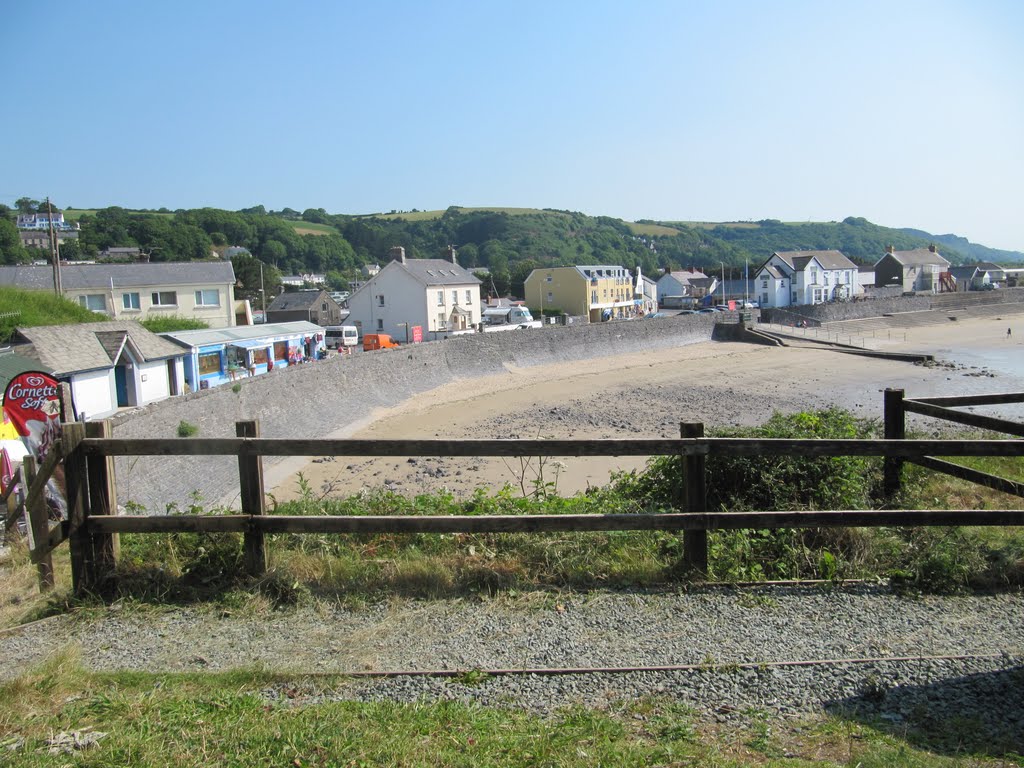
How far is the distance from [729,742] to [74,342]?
29.7 metres

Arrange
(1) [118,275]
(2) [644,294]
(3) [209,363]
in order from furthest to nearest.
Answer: (2) [644,294], (1) [118,275], (3) [209,363]

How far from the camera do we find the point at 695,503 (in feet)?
17.7

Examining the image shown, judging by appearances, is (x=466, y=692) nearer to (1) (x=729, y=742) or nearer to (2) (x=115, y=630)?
(1) (x=729, y=742)

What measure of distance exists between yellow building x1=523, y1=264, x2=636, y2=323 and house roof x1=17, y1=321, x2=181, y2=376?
62.5m

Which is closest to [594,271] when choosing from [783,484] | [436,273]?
[436,273]

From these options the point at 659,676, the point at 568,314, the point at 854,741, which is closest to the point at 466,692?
the point at 659,676

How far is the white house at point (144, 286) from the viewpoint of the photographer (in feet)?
162

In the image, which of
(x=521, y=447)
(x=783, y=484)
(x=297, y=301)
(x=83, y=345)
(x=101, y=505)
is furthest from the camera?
(x=297, y=301)

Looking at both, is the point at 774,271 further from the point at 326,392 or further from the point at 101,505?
the point at 101,505

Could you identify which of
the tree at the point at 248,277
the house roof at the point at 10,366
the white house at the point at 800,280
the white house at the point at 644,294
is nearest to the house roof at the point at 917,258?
the white house at the point at 800,280

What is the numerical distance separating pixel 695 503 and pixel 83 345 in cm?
2820

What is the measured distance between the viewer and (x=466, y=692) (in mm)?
4023

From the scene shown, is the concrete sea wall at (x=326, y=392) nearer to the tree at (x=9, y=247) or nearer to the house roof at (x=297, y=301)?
the house roof at (x=297, y=301)

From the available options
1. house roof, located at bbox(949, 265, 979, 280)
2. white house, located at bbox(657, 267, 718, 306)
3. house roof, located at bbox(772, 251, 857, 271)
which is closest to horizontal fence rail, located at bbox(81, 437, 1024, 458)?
house roof, located at bbox(772, 251, 857, 271)
